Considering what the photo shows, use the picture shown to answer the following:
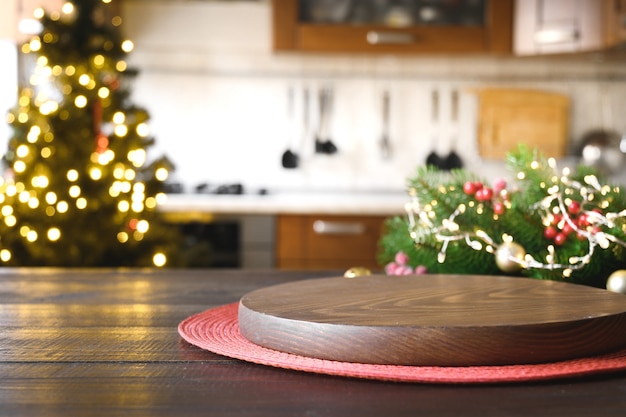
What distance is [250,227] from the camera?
299 cm

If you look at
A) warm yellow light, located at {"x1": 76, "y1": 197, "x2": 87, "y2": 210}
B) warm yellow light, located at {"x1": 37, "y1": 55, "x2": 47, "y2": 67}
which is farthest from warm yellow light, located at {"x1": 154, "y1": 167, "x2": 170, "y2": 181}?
warm yellow light, located at {"x1": 37, "y1": 55, "x2": 47, "y2": 67}

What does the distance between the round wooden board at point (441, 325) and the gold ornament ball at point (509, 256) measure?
11 cm

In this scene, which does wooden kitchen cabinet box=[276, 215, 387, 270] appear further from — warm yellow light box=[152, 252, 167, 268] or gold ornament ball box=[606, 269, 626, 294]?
gold ornament ball box=[606, 269, 626, 294]

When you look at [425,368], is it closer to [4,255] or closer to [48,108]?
[4,255]

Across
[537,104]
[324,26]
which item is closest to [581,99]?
[537,104]

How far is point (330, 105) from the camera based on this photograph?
11.4 ft

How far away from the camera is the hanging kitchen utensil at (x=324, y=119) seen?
11.4 ft

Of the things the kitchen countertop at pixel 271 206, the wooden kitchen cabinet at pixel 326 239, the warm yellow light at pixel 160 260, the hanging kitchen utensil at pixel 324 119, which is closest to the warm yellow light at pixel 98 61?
the kitchen countertop at pixel 271 206

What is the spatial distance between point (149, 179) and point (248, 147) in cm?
73

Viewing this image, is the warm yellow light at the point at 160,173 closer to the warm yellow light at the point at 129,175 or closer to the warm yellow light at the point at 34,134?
the warm yellow light at the point at 129,175

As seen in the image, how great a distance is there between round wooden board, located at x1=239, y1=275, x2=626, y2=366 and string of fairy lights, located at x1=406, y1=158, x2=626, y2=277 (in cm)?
9

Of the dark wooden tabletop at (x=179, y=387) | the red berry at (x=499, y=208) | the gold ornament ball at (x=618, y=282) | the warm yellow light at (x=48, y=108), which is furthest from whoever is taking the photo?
the warm yellow light at (x=48, y=108)

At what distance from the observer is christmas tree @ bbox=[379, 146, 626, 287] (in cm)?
81

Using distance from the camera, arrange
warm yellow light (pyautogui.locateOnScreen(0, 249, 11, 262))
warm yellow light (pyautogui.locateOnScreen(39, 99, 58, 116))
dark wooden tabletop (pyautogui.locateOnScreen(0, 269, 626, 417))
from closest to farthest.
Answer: dark wooden tabletop (pyautogui.locateOnScreen(0, 269, 626, 417)), warm yellow light (pyautogui.locateOnScreen(0, 249, 11, 262)), warm yellow light (pyautogui.locateOnScreen(39, 99, 58, 116))
